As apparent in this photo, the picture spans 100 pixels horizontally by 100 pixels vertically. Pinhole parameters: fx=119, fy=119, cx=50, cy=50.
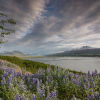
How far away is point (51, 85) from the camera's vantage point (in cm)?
410

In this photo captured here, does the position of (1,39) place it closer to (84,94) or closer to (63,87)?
(63,87)

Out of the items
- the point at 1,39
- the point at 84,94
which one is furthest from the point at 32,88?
the point at 1,39

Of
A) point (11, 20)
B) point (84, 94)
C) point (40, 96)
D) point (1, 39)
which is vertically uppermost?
point (11, 20)

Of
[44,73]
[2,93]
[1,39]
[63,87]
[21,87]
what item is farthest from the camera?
[1,39]

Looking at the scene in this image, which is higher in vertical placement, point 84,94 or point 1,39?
point 1,39

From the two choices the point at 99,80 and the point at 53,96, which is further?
the point at 99,80

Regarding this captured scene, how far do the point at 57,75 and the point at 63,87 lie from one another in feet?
2.58

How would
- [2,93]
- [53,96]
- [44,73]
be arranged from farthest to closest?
[44,73] → [2,93] → [53,96]

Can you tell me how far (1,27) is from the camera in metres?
11.2

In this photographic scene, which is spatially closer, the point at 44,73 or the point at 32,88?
the point at 32,88

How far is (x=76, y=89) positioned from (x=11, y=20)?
32.0ft

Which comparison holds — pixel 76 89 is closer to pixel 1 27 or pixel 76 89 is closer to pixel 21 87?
pixel 21 87

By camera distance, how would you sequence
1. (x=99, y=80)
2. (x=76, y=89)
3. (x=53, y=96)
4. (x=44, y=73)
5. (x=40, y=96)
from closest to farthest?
(x=53, y=96) → (x=40, y=96) → (x=76, y=89) → (x=99, y=80) → (x=44, y=73)

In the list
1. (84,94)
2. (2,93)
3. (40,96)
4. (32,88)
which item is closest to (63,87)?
(84,94)
